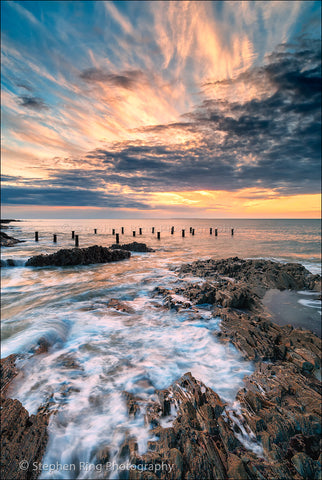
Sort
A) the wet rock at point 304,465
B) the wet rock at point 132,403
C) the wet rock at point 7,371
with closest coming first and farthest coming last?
the wet rock at point 304,465, the wet rock at point 132,403, the wet rock at point 7,371

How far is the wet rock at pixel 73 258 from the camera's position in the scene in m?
18.6

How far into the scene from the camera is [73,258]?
19078mm

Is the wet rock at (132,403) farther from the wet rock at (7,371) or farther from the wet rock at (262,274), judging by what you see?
the wet rock at (262,274)

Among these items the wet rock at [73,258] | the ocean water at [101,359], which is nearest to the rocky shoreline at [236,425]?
the ocean water at [101,359]

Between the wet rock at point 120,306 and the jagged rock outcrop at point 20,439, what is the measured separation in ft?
17.7

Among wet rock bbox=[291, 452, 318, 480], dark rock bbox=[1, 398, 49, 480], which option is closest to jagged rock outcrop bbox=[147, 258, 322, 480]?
wet rock bbox=[291, 452, 318, 480]

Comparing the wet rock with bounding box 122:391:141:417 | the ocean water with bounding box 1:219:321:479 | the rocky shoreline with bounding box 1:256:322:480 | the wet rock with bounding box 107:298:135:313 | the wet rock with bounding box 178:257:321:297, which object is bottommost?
the ocean water with bounding box 1:219:321:479

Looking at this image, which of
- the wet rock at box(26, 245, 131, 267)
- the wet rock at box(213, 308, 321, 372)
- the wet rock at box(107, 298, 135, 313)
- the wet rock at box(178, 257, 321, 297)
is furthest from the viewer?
the wet rock at box(26, 245, 131, 267)

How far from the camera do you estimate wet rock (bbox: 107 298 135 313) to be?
9289 millimetres

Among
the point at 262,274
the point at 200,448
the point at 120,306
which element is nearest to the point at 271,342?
the point at 200,448

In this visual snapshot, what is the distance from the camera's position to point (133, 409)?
3.93m

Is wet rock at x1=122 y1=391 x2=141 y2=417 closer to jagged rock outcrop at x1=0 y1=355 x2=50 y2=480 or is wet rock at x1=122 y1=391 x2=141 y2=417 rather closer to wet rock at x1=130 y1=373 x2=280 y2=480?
wet rock at x1=130 y1=373 x2=280 y2=480

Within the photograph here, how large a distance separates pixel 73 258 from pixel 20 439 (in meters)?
16.9

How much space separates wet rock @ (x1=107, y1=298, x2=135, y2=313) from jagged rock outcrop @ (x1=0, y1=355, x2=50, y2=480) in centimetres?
541
